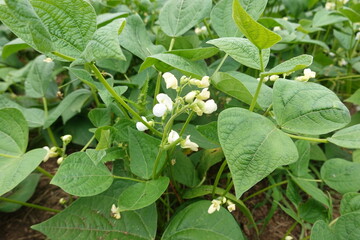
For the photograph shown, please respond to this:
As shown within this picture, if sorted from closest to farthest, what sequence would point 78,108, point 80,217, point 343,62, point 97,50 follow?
point 97,50 < point 80,217 < point 78,108 < point 343,62

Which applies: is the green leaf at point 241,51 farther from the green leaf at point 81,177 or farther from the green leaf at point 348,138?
the green leaf at point 81,177

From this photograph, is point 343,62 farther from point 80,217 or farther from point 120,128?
point 80,217

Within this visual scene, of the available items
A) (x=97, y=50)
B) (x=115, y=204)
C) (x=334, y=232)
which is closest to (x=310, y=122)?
(x=334, y=232)

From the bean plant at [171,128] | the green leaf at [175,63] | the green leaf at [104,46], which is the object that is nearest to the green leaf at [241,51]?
the bean plant at [171,128]

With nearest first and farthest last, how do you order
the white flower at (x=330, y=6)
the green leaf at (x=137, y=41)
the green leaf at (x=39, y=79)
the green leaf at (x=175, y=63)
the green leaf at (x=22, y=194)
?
the green leaf at (x=175, y=63)
the green leaf at (x=137, y=41)
the green leaf at (x=22, y=194)
the green leaf at (x=39, y=79)
the white flower at (x=330, y=6)

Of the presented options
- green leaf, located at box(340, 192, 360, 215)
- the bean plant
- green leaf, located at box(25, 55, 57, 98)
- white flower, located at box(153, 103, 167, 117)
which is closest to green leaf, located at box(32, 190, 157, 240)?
the bean plant

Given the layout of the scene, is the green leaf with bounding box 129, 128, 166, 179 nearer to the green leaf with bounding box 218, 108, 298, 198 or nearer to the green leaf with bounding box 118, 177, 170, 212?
the green leaf with bounding box 118, 177, 170, 212
